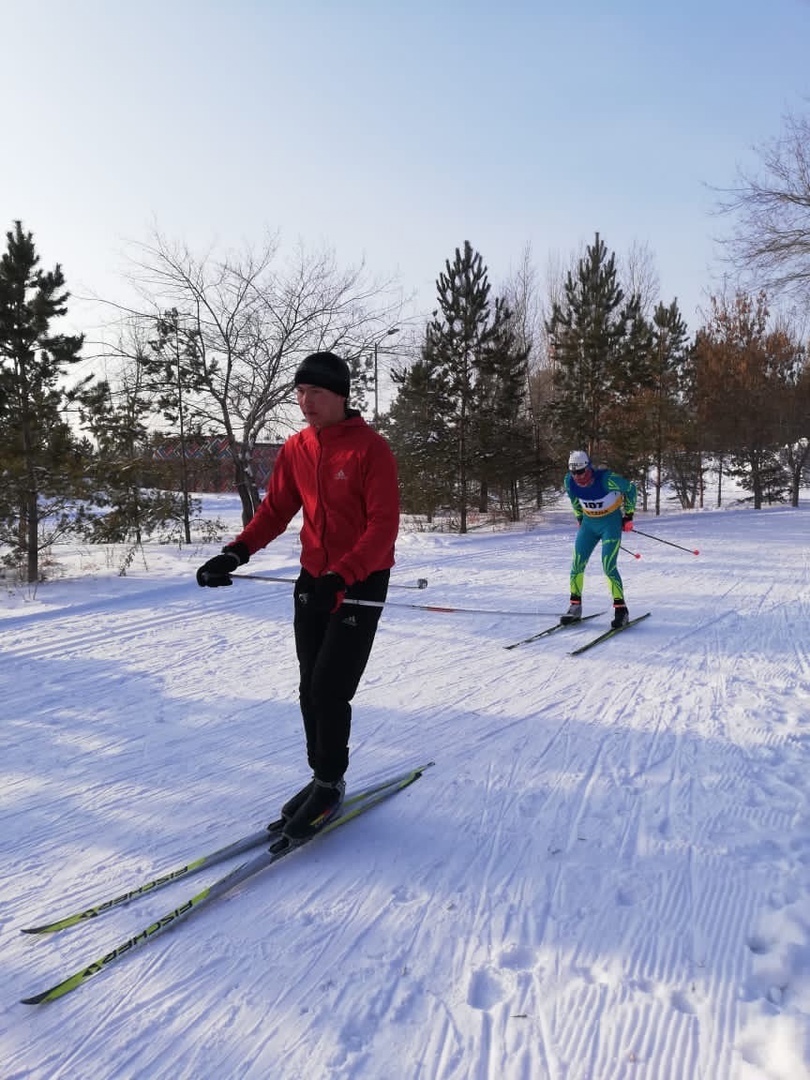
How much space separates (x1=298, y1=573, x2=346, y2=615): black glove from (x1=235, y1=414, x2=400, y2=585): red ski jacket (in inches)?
1.9

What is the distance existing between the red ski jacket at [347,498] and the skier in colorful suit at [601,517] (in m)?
4.44

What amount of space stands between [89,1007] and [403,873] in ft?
3.86

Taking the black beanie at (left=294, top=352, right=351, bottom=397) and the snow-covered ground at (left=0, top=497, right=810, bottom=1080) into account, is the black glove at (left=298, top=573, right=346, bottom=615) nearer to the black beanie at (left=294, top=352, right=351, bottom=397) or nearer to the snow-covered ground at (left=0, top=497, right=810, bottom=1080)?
the black beanie at (left=294, top=352, right=351, bottom=397)

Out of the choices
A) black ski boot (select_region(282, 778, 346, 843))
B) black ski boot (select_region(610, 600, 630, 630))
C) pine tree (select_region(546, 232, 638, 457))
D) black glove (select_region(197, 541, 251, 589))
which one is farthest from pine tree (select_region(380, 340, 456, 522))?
black ski boot (select_region(282, 778, 346, 843))

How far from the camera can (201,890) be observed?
2541 mm

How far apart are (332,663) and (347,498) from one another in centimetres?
72

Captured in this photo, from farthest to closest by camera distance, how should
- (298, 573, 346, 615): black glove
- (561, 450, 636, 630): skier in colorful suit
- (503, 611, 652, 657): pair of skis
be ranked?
(561, 450, 636, 630): skier in colorful suit → (503, 611, 652, 657): pair of skis → (298, 573, 346, 615): black glove

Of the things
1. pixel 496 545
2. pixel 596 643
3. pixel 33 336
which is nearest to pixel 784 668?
pixel 596 643

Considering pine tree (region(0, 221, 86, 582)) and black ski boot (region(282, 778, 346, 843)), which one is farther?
pine tree (region(0, 221, 86, 582))

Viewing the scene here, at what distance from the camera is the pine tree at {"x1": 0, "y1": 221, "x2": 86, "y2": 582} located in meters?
10.9

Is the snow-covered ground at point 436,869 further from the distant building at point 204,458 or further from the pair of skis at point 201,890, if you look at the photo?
the distant building at point 204,458

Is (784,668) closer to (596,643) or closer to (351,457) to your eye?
(596,643)

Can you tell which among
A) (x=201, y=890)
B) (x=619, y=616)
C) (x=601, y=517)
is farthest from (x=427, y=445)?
(x=201, y=890)

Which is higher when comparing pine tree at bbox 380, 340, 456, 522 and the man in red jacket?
pine tree at bbox 380, 340, 456, 522
